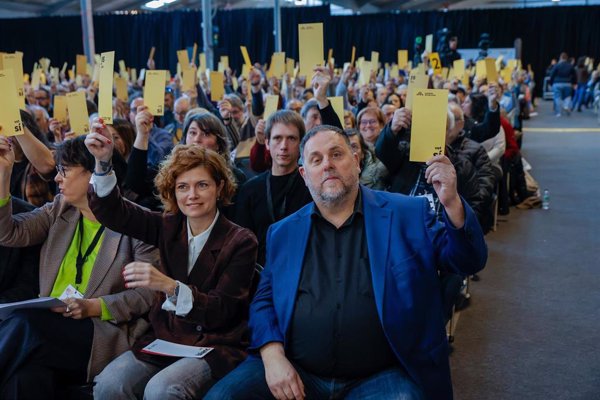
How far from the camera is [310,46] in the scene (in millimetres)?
3705

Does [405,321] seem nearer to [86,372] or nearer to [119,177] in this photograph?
[86,372]

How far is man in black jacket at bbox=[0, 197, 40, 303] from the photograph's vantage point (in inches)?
97.0

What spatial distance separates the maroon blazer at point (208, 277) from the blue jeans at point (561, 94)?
51.6ft

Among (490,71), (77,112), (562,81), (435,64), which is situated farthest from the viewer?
(562,81)

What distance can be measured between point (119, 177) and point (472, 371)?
1879 mm

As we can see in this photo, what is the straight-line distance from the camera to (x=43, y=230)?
2.46 metres

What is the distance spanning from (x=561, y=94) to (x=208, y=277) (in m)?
16.0

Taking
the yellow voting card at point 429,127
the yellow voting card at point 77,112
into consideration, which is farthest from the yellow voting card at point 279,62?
the yellow voting card at point 429,127

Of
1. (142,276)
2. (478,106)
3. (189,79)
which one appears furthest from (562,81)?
(142,276)

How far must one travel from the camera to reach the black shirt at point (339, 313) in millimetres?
1911

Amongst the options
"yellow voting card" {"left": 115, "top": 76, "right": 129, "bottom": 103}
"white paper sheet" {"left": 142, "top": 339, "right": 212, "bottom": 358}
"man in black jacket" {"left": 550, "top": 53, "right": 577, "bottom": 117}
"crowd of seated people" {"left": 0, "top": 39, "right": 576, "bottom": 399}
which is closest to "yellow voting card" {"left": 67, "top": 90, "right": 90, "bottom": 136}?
"crowd of seated people" {"left": 0, "top": 39, "right": 576, "bottom": 399}

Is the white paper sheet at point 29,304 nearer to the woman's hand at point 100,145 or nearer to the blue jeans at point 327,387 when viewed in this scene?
the woman's hand at point 100,145

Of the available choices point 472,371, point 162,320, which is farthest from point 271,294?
point 472,371

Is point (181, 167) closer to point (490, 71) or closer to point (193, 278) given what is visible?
point (193, 278)
